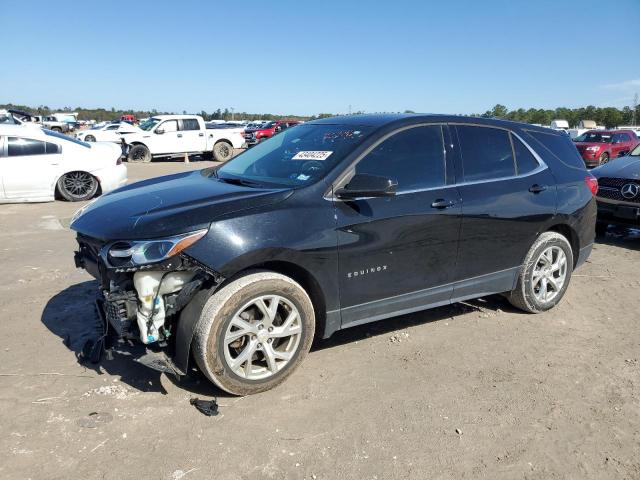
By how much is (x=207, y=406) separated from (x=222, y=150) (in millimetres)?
19518

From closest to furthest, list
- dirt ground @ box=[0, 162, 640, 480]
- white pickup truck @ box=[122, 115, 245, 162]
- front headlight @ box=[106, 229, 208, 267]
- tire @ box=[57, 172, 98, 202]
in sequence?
dirt ground @ box=[0, 162, 640, 480]
front headlight @ box=[106, 229, 208, 267]
tire @ box=[57, 172, 98, 202]
white pickup truck @ box=[122, 115, 245, 162]

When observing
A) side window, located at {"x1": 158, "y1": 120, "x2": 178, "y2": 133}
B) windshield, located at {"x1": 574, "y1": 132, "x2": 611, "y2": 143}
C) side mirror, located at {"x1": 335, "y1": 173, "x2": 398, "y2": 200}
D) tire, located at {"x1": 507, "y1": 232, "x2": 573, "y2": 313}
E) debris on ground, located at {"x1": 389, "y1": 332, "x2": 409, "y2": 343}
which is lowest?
debris on ground, located at {"x1": 389, "y1": 332, "x2": 409, "y2": 343}

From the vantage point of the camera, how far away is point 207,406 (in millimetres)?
3188

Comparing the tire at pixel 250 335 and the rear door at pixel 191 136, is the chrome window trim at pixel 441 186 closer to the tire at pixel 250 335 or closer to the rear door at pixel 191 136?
the tire at pixel 250 335

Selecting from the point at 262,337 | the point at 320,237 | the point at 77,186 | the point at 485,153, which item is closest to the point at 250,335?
the point at 262,337

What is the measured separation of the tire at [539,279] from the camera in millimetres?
4609

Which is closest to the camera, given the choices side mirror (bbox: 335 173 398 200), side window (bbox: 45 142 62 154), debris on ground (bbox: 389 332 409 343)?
side mirror (bbox: 335 173 398 200)

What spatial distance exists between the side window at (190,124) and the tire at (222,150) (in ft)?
3.62

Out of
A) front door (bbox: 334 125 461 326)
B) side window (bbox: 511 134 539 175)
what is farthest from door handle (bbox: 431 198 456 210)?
side window (bbox: 511 134 539 175)

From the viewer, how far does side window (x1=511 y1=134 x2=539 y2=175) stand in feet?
14.9

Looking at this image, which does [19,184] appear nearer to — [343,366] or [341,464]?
[343,366]

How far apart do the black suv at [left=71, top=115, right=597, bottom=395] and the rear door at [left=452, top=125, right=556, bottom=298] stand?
0.04 ft

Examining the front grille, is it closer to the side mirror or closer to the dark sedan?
the dark sedan

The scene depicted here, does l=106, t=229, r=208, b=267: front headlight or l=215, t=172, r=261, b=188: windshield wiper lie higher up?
l=215, t=172, r=261, b=188: windshield wiper
